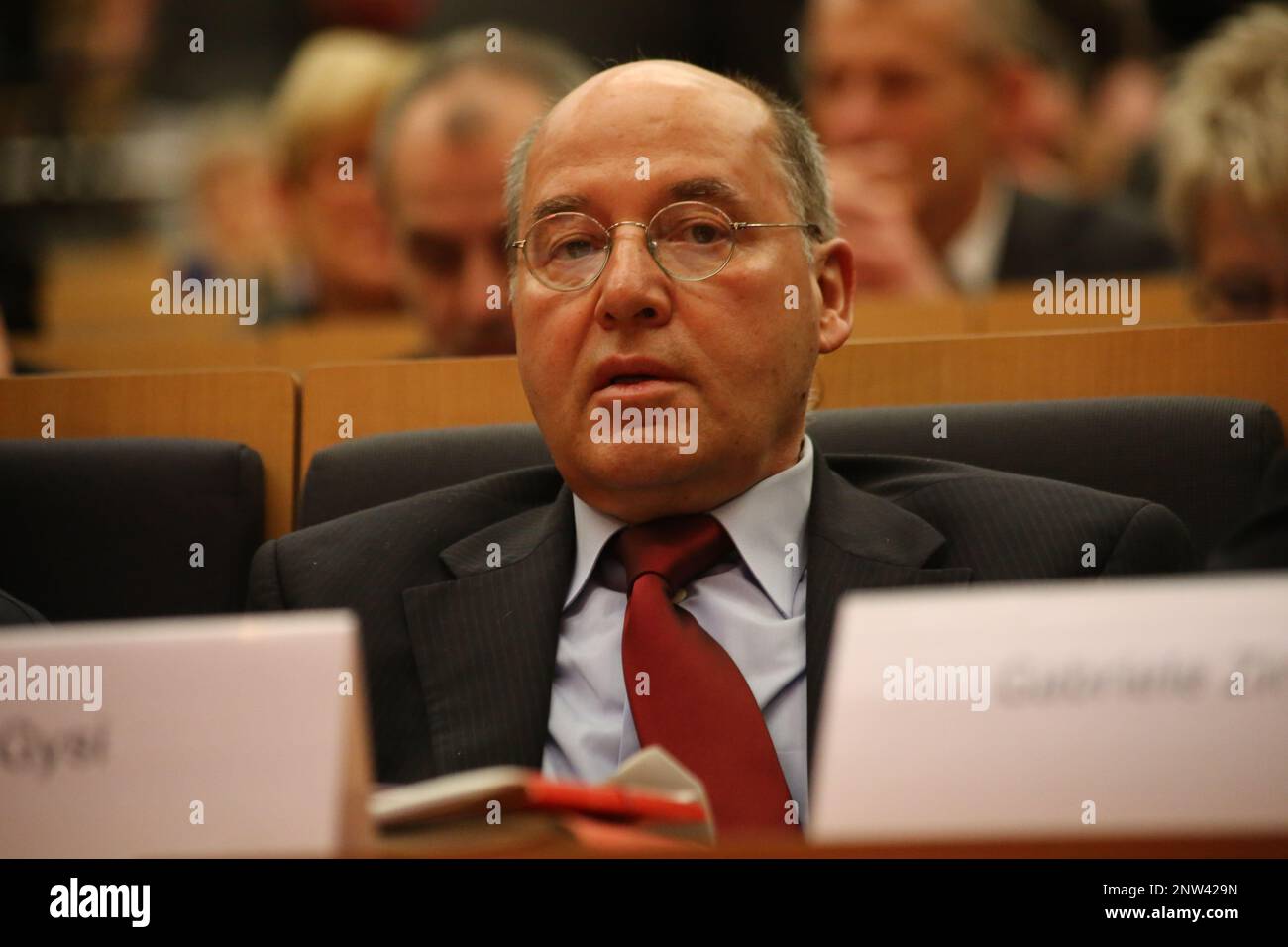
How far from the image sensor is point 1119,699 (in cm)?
73

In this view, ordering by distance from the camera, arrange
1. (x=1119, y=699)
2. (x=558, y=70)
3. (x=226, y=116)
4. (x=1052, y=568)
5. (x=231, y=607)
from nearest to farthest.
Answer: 1. (x=1119, y=699)
2. (x=1052, y=568)
3. (x=231, y=607)
4. (x=558, y=70)
5. (x=226, y=116)

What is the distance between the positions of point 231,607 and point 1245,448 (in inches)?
44.2

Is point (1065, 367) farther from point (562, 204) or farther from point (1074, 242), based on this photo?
point (1074, 242)

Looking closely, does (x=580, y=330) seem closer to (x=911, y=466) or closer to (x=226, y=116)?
(x=911, y=466)

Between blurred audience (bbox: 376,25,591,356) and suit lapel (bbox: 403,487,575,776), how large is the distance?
2.48 ft

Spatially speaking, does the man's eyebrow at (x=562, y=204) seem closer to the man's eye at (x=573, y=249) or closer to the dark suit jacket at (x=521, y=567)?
the man's eye at (x=573, y=249)

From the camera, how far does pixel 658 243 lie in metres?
1.55

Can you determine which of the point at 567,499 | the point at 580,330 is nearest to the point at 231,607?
the point at 567,499

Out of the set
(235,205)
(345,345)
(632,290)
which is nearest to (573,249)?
(632,290)

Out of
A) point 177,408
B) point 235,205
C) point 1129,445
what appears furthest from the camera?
point 235,205

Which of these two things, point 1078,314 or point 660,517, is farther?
point 1078,314

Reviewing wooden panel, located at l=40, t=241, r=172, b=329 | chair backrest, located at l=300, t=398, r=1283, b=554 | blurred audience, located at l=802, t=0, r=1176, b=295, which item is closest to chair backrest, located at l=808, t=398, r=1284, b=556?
chair backrest, located at l=300, t=398, r=1283, b=554

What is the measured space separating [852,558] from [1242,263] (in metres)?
0.89

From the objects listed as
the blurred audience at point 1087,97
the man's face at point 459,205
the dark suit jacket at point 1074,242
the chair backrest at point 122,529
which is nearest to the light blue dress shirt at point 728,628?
the chair backrest at point 122,529
